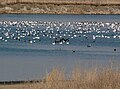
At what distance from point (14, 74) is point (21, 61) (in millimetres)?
4875

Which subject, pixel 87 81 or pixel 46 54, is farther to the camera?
pixel 46 54

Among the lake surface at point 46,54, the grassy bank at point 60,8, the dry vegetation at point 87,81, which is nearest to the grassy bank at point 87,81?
the dry vegetation at point 87,81

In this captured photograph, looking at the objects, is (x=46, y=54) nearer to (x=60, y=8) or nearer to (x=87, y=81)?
(x=87, y=81)

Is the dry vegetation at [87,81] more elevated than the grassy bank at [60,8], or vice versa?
the dry vegetation at [87,81]

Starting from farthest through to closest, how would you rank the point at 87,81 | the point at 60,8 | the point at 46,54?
the point at 60,8 → the point at 46,54 → the point at 87,81

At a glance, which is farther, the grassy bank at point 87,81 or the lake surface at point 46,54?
the lake surface at point 46,54

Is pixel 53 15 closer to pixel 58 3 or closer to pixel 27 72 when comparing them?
pixel 58 3

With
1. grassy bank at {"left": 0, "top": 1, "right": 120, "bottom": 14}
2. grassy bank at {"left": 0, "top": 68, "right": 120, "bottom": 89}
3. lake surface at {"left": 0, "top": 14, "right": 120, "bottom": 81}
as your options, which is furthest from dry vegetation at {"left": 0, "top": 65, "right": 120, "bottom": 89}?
grassy bank at {"left": 0, "top": 1, "right": 120, "bottom": 14}

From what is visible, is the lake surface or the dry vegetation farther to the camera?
the lake surface

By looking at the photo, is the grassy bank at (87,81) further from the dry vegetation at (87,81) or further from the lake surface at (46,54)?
the lake surface at (46,54)

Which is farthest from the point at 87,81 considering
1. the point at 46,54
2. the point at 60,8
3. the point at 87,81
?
the point at 60,8

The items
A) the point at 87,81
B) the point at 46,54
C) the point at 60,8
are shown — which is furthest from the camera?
the point at 60,8

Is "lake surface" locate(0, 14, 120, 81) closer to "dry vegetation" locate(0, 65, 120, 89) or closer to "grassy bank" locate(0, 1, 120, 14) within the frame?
"dry vegetation" locate(0, 65, 120, 89)

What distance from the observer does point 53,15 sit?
106 meters
